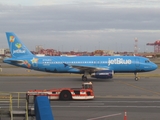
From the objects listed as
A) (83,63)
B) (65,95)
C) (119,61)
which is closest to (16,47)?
(83,63)

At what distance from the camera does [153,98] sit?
86.7 feet

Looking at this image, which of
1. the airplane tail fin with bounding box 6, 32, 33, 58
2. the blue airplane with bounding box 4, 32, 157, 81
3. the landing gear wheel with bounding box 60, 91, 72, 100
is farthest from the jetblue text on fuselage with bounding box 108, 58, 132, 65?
the landing gear wheel with bounding box 60, 91, 72, 100

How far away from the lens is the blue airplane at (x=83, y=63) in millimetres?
42125

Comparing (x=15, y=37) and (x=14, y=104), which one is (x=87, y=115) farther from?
(x=15, y=37)

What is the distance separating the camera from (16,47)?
147 ft

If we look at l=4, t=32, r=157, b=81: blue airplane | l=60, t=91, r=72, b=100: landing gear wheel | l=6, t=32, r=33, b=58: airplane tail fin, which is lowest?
l=60, t=91, r=72, b=100: landing gear wheel

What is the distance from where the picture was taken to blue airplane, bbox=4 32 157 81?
138 feet

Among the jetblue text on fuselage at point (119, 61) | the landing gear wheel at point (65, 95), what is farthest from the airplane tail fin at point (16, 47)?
the landing gear wheel at point (65, 95)

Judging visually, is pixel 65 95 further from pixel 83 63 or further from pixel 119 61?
pixel 83 63

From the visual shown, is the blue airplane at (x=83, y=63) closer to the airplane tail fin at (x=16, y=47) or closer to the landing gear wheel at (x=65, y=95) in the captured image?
the airplane tail fin at (x=16, y=47)

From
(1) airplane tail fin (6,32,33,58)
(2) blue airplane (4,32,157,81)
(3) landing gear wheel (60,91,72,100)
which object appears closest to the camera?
(3) landing gear wheel (60,91,72,100)

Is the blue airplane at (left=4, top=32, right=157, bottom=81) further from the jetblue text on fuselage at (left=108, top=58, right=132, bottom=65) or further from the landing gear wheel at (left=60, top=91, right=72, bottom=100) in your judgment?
the landing gear wheel at (left=60, top=91, right=72, bottom=100)

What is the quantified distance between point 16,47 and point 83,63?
9606 mm

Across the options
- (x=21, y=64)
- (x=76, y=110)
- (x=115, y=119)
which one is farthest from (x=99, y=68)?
(x=115, y=119)
